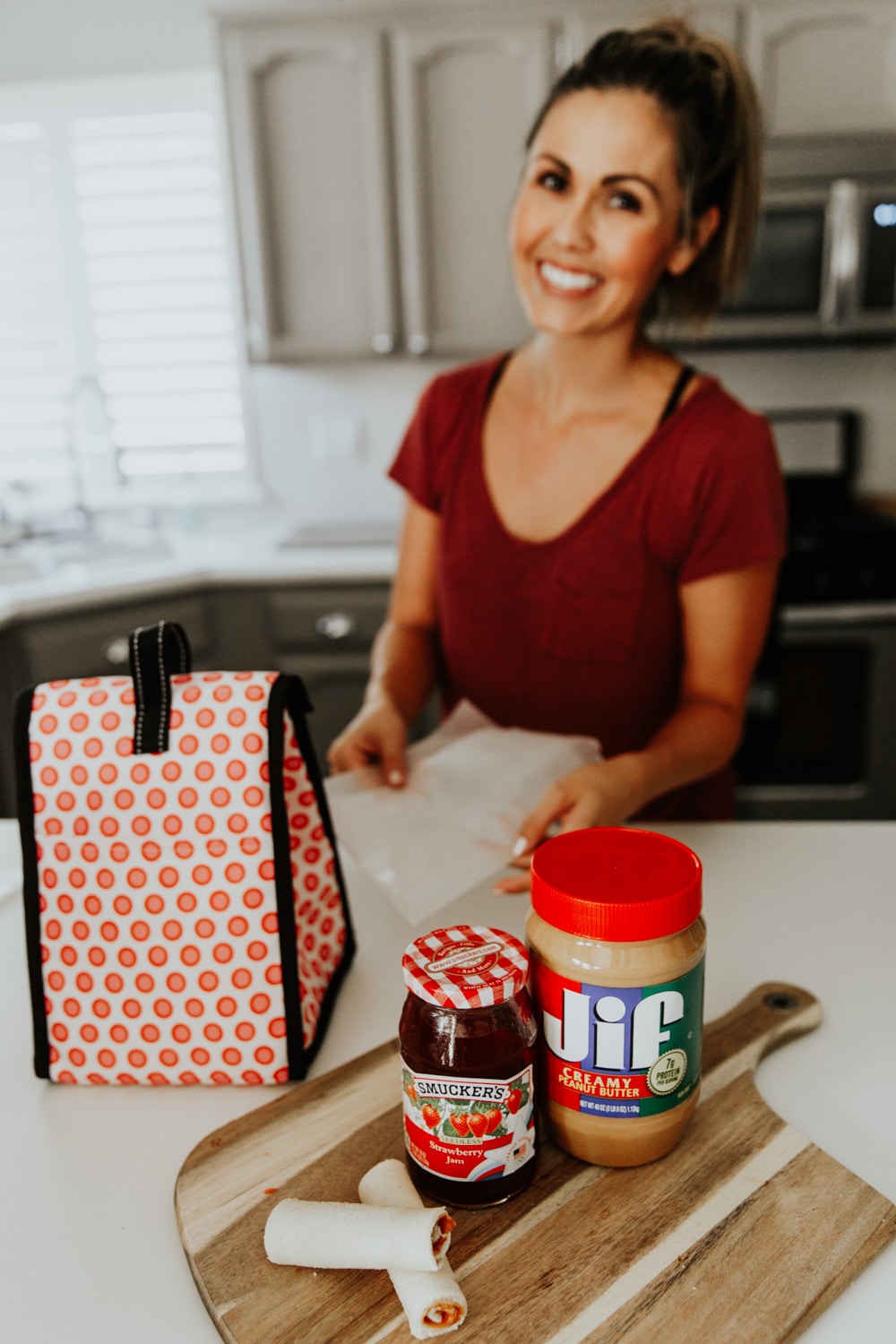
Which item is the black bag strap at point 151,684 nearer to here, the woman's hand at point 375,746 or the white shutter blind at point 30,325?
the woman's hand at point 375,746

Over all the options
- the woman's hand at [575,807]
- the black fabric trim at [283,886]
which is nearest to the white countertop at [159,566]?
A: the woman's hand at [575,807]

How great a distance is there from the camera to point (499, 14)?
2.26 m

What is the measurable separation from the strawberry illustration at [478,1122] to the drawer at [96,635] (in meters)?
1.79

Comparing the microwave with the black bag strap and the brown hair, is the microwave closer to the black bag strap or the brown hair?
the brown hair

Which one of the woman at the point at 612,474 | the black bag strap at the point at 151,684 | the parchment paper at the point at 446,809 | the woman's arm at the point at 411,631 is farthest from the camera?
the woman's arm at the point at 411,631

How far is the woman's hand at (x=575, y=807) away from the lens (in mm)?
856

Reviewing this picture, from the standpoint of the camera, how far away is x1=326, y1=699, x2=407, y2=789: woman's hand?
39.6 inches

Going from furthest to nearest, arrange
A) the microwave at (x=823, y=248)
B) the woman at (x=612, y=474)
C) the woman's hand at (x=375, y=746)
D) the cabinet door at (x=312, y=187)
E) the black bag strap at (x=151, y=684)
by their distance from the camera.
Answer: the cabinet door at (x=312, y=187) < the microwave at (x=823, y=248) < the woman at (x=612, y=474) < the woman's hand at (x=375, y=746) < the black bag strap at (x=151, y=684)

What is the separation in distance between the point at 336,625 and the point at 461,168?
108 cm

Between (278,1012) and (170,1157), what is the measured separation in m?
0.11

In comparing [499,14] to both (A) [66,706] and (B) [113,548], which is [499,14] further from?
(A) [66,706]

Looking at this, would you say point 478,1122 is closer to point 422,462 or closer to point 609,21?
point 422,462

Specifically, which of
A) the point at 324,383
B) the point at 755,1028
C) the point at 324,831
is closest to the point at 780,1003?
the point at 755,1028

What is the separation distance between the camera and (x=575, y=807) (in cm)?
87
